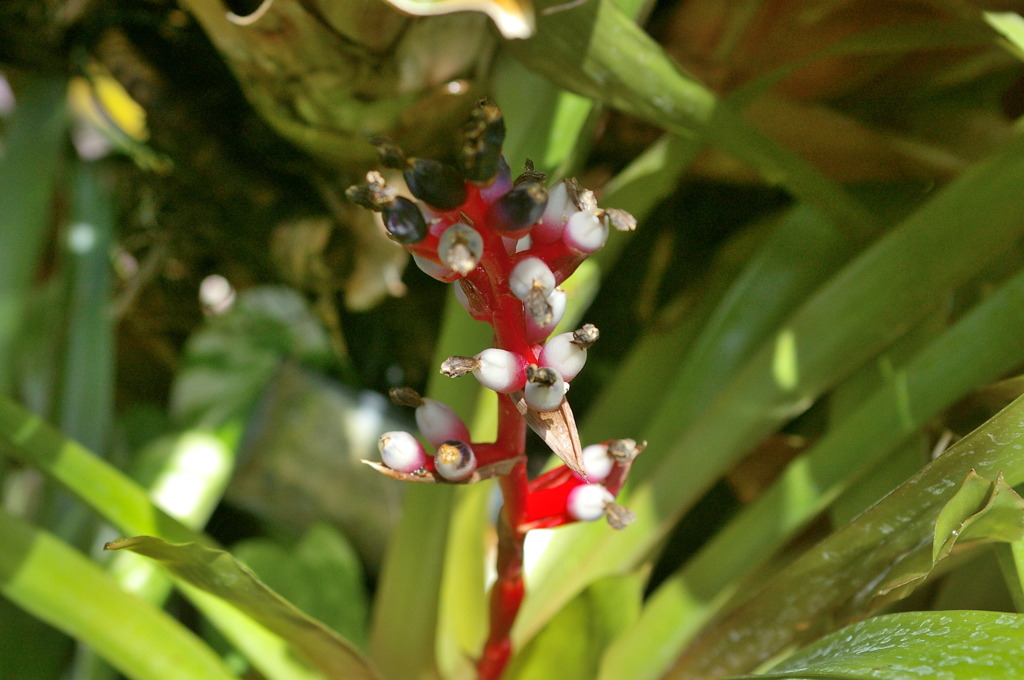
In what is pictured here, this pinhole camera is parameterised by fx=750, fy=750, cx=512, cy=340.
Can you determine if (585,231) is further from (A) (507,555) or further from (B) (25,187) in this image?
(B) (25,187)

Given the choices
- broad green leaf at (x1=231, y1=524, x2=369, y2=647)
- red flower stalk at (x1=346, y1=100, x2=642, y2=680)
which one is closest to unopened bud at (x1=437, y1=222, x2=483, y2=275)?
red flower stalk at (x1=346, y1=100, x2=642, y2=680)

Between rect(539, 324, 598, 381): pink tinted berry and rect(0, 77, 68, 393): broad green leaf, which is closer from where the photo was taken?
rect(539, 324, 598, 381): pink tinted berry

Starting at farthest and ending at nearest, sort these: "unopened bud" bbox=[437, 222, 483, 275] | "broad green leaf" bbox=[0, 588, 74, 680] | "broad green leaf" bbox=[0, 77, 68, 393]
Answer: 1. "broad green leaf" bbox=[0, 77, 68, 393]
2. "broad green leaf" bbox=[0, 588, 74, 680]
3. "unopened bud" bbox=[437, 222, 483, 275]

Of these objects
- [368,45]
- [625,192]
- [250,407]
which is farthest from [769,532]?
[250,407]

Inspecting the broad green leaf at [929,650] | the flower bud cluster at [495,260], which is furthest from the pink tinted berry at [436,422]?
the broad green leaf at [929,650]

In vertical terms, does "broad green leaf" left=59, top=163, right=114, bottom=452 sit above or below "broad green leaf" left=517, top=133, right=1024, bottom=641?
below

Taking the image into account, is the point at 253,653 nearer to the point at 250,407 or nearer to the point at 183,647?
the point at 183,647

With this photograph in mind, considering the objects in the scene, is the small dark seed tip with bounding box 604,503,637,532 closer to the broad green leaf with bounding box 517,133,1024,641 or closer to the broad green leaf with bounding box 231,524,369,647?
the broad green leaf with bounding box 517,133,1024,641

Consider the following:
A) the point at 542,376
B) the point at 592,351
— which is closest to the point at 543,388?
the point at 542,376
